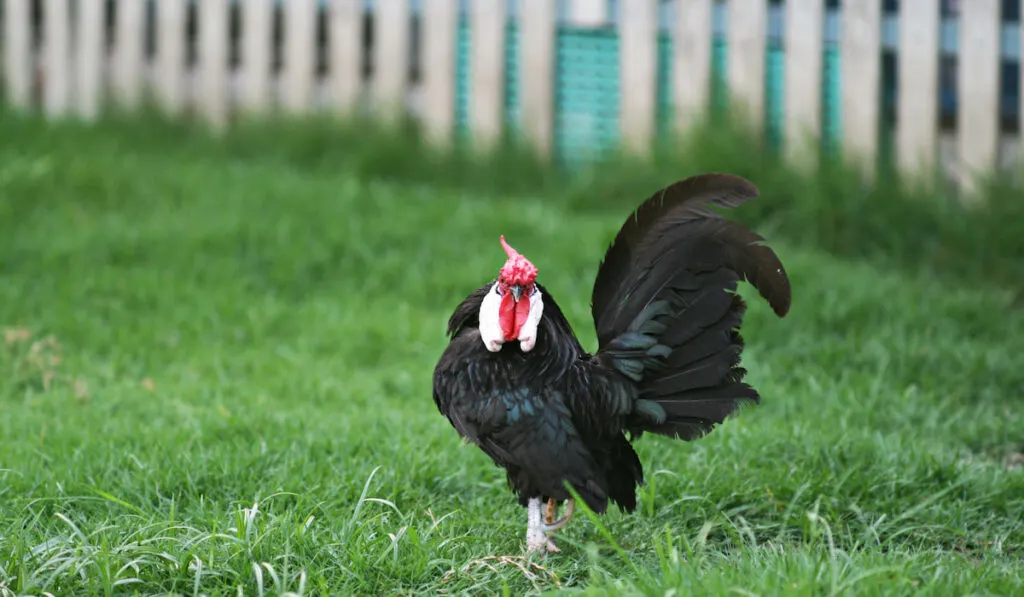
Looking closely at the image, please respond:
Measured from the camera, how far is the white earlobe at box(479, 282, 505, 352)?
275 centimetres

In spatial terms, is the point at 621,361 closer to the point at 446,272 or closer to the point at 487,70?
the point at 446,272

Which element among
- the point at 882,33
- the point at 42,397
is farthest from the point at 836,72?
the point at 42,397

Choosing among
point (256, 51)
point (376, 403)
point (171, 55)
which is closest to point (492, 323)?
point (376, 403)

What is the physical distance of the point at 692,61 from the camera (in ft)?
23.1

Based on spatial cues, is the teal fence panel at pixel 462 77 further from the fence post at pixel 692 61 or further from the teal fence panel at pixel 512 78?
the fence post at pixel 692 61

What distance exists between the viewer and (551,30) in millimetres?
7238

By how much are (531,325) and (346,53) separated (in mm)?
5244

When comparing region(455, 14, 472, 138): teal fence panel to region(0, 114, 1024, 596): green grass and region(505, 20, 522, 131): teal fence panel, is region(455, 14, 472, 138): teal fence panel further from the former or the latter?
region(0, 114, 1024, 596): green grass

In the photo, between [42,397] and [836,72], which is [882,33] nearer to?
[836,72]

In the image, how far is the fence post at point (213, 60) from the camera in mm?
7715

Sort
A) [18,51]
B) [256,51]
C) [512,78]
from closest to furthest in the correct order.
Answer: [512,78] → [256,51] → [18,51]

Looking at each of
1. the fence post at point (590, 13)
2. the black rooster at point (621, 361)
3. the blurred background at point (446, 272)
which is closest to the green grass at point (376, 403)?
the blurred background at point (446, 272)

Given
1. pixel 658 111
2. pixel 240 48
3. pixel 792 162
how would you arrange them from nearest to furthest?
pixel 792 162
pixel 658 111
pixel 240 48

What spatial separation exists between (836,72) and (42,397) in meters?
4.96
